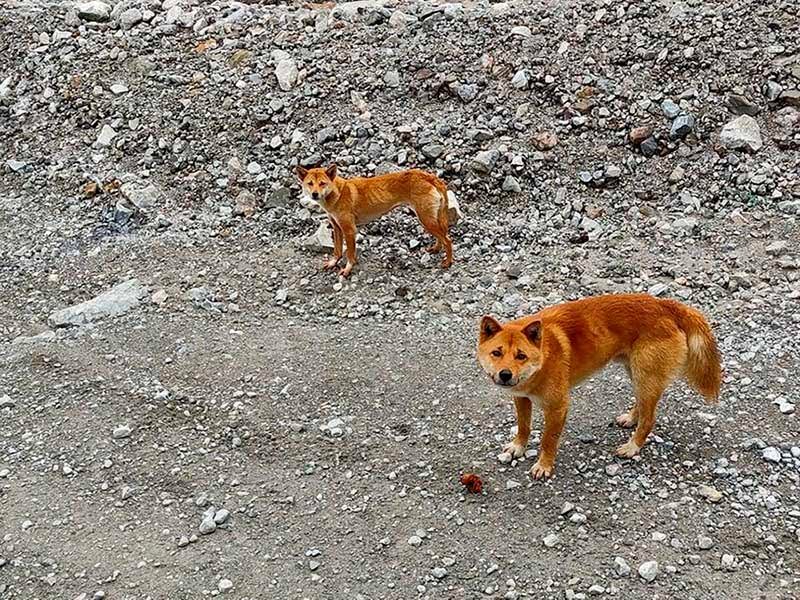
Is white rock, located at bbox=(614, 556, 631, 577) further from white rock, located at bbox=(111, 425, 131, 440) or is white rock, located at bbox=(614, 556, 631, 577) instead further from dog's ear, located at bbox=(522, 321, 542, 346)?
white rock, located at bbox=(111, 425, 131, 440)

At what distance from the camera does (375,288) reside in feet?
31.0

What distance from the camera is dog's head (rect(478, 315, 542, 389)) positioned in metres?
5.89

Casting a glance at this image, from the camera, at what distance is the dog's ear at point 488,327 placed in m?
6.05

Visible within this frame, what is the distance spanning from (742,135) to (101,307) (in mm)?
7492

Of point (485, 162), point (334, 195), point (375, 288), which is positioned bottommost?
point (375, 288)

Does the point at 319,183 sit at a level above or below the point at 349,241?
above

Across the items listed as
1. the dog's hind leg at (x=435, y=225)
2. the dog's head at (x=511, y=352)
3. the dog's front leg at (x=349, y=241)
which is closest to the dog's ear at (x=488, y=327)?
the dog's head at (x=511, y=352)

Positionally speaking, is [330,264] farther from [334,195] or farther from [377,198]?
[377,198]

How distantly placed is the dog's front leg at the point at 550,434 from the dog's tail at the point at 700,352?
99 cm

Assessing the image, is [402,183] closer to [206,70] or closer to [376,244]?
[376,244]

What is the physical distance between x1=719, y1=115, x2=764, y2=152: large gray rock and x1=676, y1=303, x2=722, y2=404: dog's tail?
4637 millimetres

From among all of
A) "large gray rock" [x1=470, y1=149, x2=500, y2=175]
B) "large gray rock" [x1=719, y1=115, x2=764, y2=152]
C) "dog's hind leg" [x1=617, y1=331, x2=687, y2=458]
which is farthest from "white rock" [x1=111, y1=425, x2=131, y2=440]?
"large gray rock" [x1=719, y1=115, x2=764, y2=152]

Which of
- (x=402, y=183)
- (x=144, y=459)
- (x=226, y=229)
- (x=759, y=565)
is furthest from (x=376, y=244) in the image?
(x=759, y=565)

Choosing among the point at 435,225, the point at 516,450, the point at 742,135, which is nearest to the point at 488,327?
the point at 516,450
